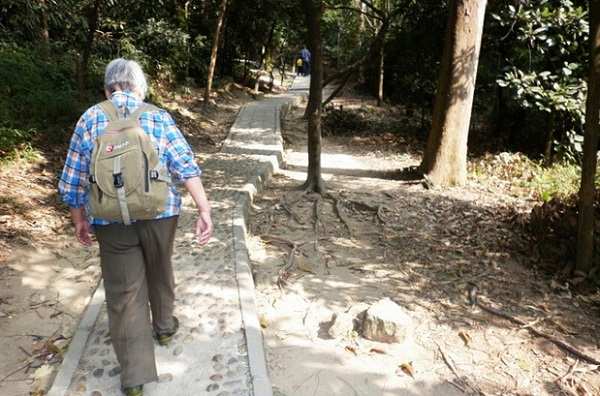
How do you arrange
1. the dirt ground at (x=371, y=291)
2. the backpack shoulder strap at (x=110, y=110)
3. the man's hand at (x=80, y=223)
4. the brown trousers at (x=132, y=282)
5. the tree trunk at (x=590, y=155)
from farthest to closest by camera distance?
1. the tree trunk at (x=590, y=155)
2. the dirt ground at (x=371, y=291)
3. the man's hand at (x=80, y=223)
4. the brown trousers at (x=132, y=282)
5. the backpack shoulder strap at (x=110, y=110)

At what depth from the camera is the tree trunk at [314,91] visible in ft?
20.0

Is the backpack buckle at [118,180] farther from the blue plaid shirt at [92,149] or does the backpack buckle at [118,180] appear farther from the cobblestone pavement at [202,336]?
the cobblestone pavement at [202,336]

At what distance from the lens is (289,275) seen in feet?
15.6

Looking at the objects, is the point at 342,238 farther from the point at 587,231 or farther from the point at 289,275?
the point at 587,231

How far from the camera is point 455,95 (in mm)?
7141

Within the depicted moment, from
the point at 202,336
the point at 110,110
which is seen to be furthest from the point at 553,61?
the point at 110,110

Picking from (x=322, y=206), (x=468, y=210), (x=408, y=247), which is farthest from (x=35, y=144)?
(x=468, y=210)

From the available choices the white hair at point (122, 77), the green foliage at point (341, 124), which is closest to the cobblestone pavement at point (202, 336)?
the white hair at point (122, 77)

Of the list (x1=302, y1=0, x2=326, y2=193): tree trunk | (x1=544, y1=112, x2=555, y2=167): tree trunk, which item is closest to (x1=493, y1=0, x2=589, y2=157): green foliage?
(x1=544, y1=112, x2=555, y2=167): tree trunk

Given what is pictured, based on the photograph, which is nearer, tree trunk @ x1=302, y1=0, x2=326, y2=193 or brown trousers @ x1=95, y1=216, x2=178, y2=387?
brown trousers @ x1=95, y1=216, x2=178, y2=387

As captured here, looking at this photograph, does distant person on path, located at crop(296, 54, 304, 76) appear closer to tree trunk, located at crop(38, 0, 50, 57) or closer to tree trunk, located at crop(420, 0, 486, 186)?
tree trunk, located at crop(38, 0, 50, 57)

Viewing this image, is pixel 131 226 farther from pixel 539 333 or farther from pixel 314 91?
pixel 314 91

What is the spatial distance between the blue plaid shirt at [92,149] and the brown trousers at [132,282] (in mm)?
95

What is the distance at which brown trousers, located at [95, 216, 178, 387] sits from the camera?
254cm
